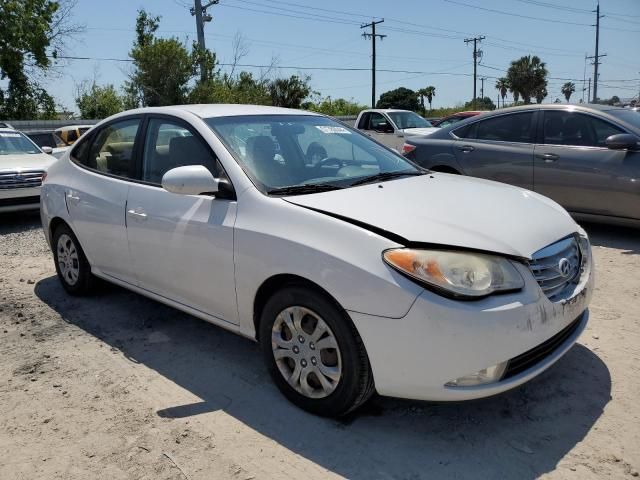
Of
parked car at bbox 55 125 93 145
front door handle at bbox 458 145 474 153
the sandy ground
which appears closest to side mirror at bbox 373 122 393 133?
front door handle at bbox 458 145 474 153

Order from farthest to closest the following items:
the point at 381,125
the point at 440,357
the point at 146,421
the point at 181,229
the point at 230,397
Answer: the point at 381,125, the point at 181,229, the point at 230,397, the point at 146,421, the point at 440,357

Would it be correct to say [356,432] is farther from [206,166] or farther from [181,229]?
[206,166]

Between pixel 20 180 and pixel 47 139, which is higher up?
pixel 47 139

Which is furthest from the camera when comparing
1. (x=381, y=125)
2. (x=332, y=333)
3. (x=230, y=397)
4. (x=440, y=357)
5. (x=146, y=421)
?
(x=381, y=125)

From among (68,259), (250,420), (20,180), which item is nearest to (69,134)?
(20,180)

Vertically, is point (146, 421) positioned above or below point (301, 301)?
below

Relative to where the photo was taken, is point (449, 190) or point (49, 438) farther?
point (449, 190)

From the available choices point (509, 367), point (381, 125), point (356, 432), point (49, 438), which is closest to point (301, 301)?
point (356, 432)

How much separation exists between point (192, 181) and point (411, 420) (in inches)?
69.6

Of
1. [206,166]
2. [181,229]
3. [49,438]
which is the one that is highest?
[206,166]

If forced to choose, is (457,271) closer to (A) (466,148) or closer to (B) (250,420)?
(B) (250,420)

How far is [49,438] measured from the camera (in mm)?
2861

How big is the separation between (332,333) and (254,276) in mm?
576

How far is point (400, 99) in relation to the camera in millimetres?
78625
